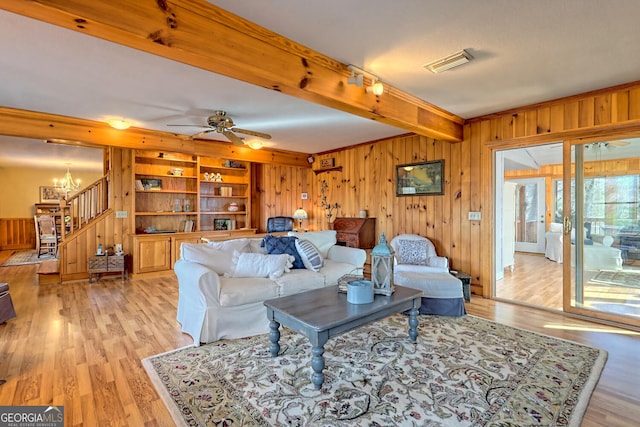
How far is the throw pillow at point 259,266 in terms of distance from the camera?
3166 millimetres

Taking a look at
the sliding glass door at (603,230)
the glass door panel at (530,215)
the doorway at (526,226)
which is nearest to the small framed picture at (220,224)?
the doorway at (526,226)

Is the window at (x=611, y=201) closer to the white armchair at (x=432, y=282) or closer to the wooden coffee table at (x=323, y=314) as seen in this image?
the white armchair at (x=432, y=282)

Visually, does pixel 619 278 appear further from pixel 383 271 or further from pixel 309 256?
pixel 309 256

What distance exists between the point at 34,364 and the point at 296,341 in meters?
2.02

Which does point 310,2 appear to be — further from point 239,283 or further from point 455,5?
point 239,283

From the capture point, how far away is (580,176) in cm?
347

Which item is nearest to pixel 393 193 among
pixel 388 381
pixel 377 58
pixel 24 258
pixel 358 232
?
pixel 358 232

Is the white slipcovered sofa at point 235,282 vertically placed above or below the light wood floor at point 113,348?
above

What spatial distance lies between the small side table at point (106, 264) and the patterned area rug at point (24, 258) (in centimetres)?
293

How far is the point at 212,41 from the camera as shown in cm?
187

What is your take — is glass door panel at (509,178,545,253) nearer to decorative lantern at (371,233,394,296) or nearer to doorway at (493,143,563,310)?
doorway at (493,143,563,310)

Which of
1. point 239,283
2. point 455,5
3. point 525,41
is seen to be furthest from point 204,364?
point 525,41

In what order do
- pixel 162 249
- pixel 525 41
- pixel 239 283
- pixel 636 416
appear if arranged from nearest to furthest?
pixel 636 416, pixel 525 41, pixel 239 283, pixel 162 249

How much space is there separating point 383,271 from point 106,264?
15.2ft
